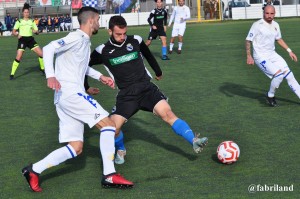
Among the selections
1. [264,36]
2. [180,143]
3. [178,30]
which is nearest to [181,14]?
[178,30]

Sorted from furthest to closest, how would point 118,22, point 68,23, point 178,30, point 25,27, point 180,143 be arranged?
point 68,23, point 178,30, point 25,27, point 180,143, point 118,22

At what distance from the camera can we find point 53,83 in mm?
6801

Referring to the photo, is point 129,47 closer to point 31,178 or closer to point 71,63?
→ point 71,63

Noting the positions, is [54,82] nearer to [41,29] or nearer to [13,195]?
[13,195]

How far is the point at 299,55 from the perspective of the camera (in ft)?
66.0

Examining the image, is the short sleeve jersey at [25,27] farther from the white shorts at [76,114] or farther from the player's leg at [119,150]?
the white shorts at [76,114]

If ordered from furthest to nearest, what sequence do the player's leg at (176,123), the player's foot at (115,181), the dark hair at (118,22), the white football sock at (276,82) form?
the white football sock at (276,82) → the player's leg at (176,123) → the dark hair at (118,22) → the player's foot at (115,181)

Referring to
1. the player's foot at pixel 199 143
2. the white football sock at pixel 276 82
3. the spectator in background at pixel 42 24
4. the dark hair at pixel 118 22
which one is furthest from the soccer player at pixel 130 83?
the spectator in background at pixel 42 24

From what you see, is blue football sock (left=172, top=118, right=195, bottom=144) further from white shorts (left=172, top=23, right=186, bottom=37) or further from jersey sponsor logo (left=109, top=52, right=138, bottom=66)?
white shorts (left=172, top=23, right=186, bottom=37)

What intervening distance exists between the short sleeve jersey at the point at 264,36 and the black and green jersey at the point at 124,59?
436 cm

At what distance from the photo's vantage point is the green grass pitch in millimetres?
7109

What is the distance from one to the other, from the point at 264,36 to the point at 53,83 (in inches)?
249

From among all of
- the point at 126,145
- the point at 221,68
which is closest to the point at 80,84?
the point at 126,145

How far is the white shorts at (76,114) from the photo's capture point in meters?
7.14
